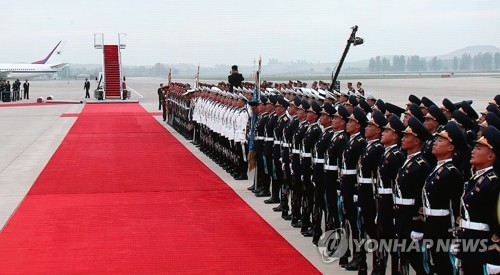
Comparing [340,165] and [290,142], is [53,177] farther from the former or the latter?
[340,165]

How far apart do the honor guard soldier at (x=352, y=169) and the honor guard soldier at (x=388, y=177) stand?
73 cm

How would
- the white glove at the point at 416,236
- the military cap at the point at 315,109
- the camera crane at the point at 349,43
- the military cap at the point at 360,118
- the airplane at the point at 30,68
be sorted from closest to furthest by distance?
the white glove at the point at 416,236 < the military cap at the point at 360,118 < the military cap at the point at 315,109 < the camera crane at the point at 349,43 < the airplane at the point at 30,68

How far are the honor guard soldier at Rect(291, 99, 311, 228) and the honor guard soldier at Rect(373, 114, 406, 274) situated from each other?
2558mm

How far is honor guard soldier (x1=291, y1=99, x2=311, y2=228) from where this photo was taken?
30.3 feet

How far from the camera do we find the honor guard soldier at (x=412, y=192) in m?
6.04

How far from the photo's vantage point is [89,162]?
55.1ft

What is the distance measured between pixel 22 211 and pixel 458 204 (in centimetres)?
753

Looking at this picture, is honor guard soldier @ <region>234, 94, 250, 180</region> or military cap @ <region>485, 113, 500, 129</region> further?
honor guard soldier @ <region>234, 94, 250, 180</region>

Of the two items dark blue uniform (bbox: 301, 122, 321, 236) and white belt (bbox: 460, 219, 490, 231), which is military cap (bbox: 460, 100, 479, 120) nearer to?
dark blue uniform (bbox: 301, 122, 321, 236)

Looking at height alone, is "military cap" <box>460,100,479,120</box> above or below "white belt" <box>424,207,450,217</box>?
above

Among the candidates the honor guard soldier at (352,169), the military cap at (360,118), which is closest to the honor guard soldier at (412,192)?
the honor guard soldier at (352,169)

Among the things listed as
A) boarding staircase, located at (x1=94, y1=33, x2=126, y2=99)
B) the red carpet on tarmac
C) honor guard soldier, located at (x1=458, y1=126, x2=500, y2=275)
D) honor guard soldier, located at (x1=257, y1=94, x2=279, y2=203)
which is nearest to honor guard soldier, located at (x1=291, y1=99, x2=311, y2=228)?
the red carpet on tarmac

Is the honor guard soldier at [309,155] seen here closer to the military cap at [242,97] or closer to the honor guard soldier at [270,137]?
the honor guard soldier at [270,137]

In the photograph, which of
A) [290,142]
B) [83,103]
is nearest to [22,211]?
[290,142]
